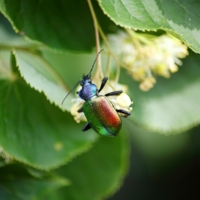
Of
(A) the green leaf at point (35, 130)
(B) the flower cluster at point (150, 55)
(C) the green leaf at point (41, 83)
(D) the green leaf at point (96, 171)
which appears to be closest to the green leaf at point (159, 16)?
(B) the flower cluster at point (150, 55)

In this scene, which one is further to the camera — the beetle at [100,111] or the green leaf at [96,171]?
the green leaf at [96,171]

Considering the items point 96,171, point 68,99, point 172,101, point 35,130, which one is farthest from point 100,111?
point 96,171

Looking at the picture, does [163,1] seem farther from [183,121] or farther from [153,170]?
[153,170]

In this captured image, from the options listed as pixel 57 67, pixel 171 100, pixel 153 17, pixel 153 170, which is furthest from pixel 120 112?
pixel 153 170

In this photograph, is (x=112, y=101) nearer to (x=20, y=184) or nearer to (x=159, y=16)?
(x=159, y=16)

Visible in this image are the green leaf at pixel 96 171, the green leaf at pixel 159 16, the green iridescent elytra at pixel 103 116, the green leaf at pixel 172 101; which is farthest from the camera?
the green leaf at pixel 96 171

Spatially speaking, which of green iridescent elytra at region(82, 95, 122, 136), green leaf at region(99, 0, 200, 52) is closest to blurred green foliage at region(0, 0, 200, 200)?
green leaf at region(99, 0, 200, 52)

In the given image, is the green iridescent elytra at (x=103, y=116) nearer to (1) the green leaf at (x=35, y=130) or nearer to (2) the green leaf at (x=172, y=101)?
(1) the green leaf at (x=35, y=130)

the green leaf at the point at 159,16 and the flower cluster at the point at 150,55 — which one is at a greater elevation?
the green leaf at the point at 159,16
